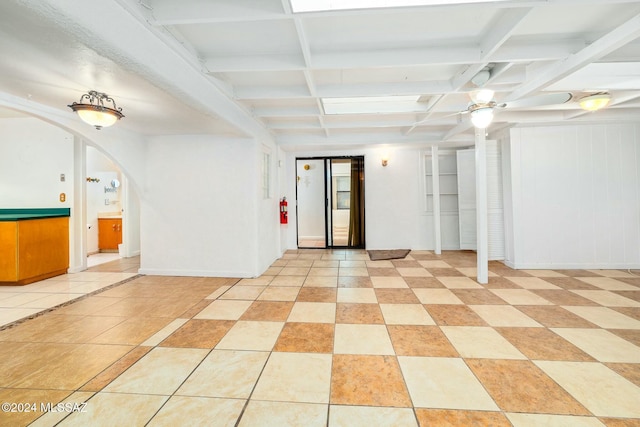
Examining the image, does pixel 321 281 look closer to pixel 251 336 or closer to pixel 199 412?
pixel 251 336

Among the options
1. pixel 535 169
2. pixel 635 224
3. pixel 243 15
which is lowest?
pixel 635 224

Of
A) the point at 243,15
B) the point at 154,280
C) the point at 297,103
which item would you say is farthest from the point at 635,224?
the point at 154,280

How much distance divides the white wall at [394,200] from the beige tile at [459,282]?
7.62 feet

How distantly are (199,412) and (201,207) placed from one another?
3463mm

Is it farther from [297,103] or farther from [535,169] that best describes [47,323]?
[535,169]

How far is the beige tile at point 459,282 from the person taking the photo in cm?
380

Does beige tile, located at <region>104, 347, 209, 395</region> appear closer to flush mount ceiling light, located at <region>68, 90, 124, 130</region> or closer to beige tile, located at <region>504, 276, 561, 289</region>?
flush mount ceiling light, located at <region>68, 90, 124, 130</region>

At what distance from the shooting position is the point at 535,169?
4.63 meters

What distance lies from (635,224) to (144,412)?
685 cm

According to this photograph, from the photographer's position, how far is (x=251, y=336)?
8.00 ft

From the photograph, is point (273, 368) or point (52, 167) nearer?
point (273, 368)

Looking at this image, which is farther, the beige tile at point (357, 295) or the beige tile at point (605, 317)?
the beige tile at point (357, 295)

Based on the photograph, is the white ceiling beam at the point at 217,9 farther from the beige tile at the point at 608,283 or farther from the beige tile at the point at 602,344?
the beige tile at the point at 608,283

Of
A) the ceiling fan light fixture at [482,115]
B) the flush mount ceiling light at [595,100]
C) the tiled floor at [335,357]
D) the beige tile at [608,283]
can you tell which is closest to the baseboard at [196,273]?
the tiled floor at [335,357]
